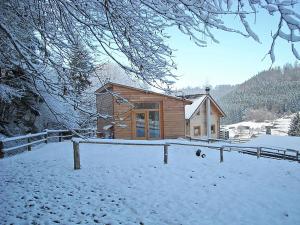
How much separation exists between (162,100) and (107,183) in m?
13.3

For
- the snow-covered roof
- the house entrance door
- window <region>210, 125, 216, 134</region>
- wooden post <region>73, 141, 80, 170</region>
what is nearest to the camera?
wooden post <region>73, 141, 80, 170</region>

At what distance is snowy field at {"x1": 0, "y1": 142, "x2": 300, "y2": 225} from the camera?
715 centimetres

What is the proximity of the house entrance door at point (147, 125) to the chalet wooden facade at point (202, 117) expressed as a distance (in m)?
7.23

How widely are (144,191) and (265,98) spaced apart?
116 meters

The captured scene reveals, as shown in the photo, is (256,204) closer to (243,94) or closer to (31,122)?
(31,122)

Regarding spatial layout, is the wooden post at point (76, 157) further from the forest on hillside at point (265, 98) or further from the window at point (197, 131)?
the forest on hillside at point (265, 98)

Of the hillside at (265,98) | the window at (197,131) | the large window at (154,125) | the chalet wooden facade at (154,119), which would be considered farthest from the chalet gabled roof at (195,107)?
the hillside at (265,98)

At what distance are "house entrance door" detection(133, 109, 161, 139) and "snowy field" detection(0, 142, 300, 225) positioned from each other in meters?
8.18

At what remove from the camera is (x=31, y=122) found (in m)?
18.5

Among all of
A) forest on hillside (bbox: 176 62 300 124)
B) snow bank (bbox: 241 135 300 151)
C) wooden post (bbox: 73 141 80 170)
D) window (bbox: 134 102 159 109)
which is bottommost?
snow bank (bbox: 241 135 300 151)

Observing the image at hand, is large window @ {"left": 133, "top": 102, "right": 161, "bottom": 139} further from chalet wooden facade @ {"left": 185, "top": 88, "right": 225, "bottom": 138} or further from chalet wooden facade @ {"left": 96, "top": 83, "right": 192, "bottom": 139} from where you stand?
chalet wooden facade @ {"left": 185, "top": 88, "right": 225, "bottom": 138}

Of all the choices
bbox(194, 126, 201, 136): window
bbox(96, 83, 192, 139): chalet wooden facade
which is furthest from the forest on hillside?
bbox(96, 83, 192, 139): chalet wooden facade

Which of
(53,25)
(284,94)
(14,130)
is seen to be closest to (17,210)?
(53,25)

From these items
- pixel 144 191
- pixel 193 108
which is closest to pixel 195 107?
pixel 193 108
